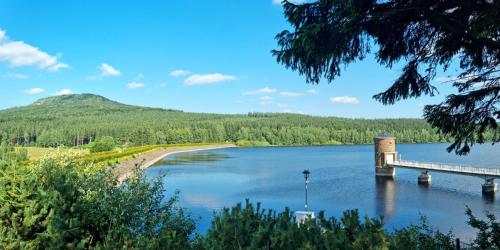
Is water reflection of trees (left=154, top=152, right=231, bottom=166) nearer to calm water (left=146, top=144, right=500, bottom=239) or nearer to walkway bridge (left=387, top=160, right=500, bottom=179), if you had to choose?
calm water (left=146, top=144, right=500, bottom=239)

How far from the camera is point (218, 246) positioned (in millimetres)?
4770

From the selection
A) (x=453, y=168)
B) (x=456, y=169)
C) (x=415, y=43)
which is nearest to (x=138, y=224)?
(x=415, y=43)

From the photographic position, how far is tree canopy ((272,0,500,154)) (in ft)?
21.2

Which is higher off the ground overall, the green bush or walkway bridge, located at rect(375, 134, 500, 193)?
the green bush

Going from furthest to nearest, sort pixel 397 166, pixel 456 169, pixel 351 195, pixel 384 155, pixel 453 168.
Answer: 1. pixel 384 155
2. pixel 397 166
3. pixel 453 168
4. pixel 456 169
5. pixel 351 195

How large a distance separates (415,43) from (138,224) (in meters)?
7.36

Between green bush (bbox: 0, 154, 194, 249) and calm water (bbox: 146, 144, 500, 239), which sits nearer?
green bush (bbox: 0, 154, 194, 249)

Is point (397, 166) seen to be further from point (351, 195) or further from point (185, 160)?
point (185, 160)

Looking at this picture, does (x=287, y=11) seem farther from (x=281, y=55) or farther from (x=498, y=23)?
(x=498, y=23)

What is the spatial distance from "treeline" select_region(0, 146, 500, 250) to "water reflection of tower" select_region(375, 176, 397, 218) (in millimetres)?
21474

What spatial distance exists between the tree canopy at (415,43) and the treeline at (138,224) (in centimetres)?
197

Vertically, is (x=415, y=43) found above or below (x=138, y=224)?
above

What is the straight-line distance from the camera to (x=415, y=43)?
26.1 ft

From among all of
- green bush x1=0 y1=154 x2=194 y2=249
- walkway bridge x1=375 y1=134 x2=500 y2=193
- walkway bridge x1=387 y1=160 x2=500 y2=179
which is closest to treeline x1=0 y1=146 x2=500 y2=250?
green bush x1=0 y1=154 x2=194 y2=249
